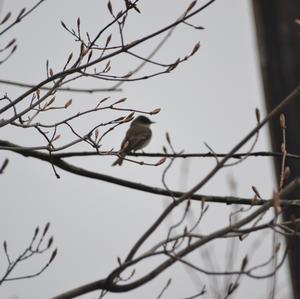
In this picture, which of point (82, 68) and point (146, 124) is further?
point (146, 124)

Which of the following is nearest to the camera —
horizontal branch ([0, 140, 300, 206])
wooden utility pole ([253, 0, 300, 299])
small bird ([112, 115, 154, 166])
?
horizontal branch ([0, 140, 300, 206])

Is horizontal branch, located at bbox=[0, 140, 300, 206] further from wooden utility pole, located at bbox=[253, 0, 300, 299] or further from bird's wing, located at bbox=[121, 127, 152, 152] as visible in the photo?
bird's wing, located at bbox=[121, 127, 152, 152]

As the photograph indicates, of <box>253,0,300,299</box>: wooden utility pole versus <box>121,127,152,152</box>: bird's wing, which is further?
<box>121,127,152,152</box>: bird's wing

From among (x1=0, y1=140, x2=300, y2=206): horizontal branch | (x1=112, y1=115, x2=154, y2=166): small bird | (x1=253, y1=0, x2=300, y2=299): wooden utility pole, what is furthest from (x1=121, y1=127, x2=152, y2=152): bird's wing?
(x1=0, y1=140, x2=300, y2=206): horizontal branch

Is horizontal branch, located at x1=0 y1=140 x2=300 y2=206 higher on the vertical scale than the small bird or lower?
lower

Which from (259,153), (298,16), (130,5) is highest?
(298,16)

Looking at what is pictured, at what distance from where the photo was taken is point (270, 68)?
19.3 feet

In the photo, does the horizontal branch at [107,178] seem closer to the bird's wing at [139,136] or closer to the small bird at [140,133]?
the small bird at [140,133]

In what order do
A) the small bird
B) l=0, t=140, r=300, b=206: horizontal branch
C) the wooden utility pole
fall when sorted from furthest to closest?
the small bird → the wooden utility pole → l=0, t=140, r=300, b=206: horizontal branch

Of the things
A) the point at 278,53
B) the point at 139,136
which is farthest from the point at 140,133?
the point at 278,53

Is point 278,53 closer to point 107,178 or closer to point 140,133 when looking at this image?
point 107,178

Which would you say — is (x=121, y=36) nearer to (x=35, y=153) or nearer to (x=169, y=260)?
(x=35, y=153)

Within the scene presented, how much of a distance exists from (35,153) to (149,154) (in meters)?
0.67

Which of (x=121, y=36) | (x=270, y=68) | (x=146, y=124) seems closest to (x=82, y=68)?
(x=121, y=36)
